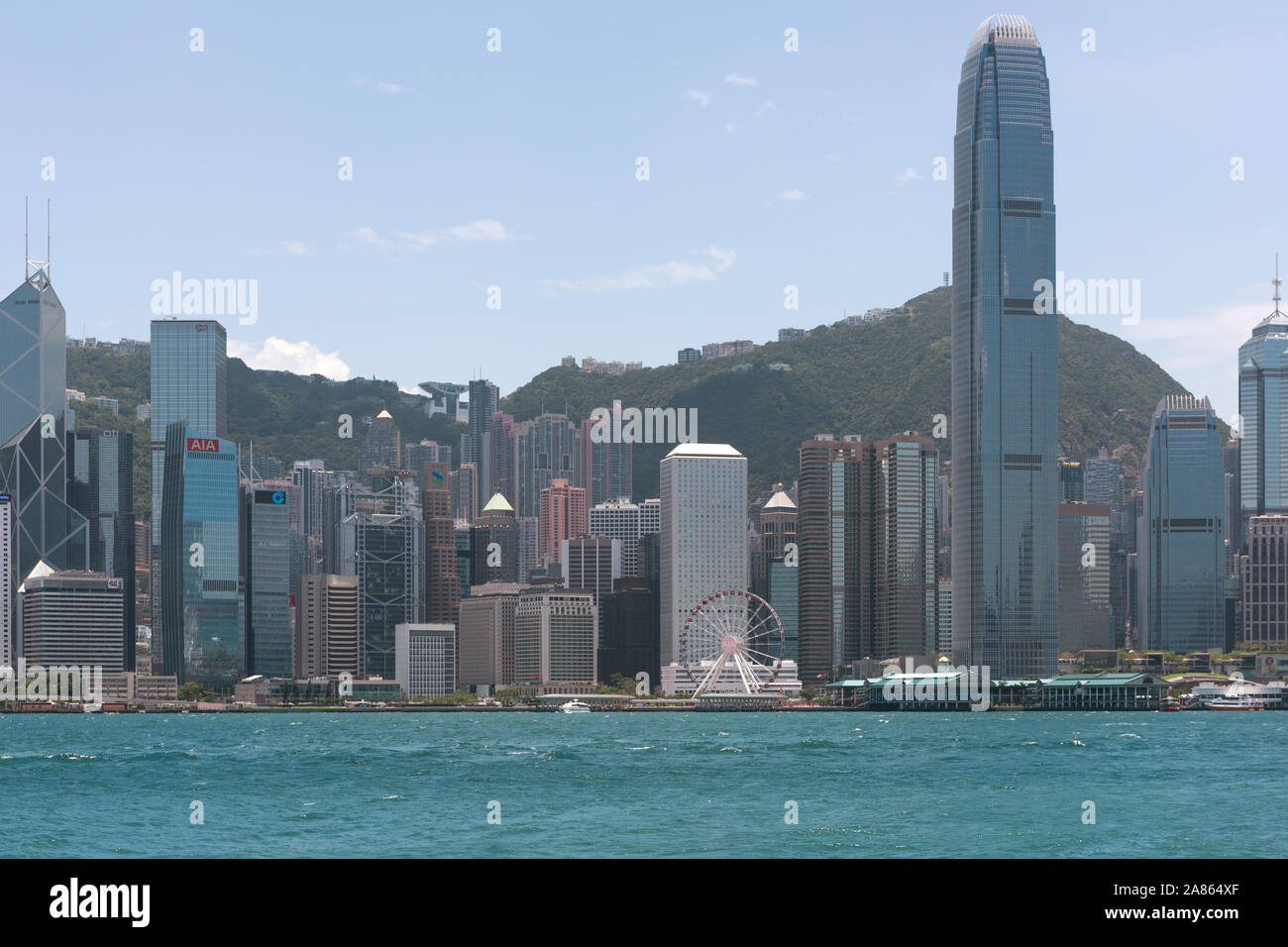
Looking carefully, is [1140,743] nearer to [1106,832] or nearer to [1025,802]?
[1025,802]
